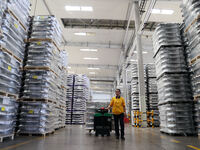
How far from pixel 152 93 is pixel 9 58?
956 centimetres

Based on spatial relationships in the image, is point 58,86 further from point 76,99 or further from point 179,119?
Result: point 76,99

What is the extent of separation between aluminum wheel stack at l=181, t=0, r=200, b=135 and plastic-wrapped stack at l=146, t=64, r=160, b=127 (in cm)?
549

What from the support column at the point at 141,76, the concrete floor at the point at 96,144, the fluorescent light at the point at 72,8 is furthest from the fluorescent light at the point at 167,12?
the concrete floor at the point at 96,144

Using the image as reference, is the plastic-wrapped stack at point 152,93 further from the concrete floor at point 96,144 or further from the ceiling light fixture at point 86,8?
the concrete floor at point 96,144

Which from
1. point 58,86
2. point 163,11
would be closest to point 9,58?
point 58,86

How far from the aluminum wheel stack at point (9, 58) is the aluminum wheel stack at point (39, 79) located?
0.63 m

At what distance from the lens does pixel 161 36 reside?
688cm

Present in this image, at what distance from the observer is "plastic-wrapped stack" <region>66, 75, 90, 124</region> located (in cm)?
1424

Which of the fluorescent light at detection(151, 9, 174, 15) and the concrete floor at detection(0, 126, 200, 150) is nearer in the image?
the concrete floor at detection(0, 126, 200, 150)

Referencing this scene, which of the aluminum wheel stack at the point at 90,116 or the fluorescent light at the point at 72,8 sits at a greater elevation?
the fluorescent light at the point at 72,8

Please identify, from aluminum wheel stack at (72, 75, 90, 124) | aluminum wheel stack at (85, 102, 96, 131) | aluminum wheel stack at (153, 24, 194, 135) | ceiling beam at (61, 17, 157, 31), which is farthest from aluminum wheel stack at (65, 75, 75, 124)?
aluminum wheel stack at (153, 24, 194, 135)

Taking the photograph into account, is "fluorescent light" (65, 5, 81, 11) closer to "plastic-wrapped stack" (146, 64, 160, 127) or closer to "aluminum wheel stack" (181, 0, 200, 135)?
"plastic-wrapped stack" (146, 64, 160, 127)

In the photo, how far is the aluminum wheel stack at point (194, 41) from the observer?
535 cm

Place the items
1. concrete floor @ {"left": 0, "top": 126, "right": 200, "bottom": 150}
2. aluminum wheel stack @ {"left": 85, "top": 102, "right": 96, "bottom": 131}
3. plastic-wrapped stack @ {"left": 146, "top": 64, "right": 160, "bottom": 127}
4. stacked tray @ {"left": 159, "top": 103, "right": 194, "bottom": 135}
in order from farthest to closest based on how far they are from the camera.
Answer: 1. plastic-wrapped stack @ {"left": 146, "top": 64, "right": 160, "bottom": 127}
2. aluminum wheel stack @ {"left": 85, "top": 102, "right": 96, "bottom": 131}
3. stacked tray @ {"left": 159, "top": 103, "right": 194, "bottom": 135}
4. concrete floor @ {"left": 0, "top": 126, "right": 200, "bottom": 150}
